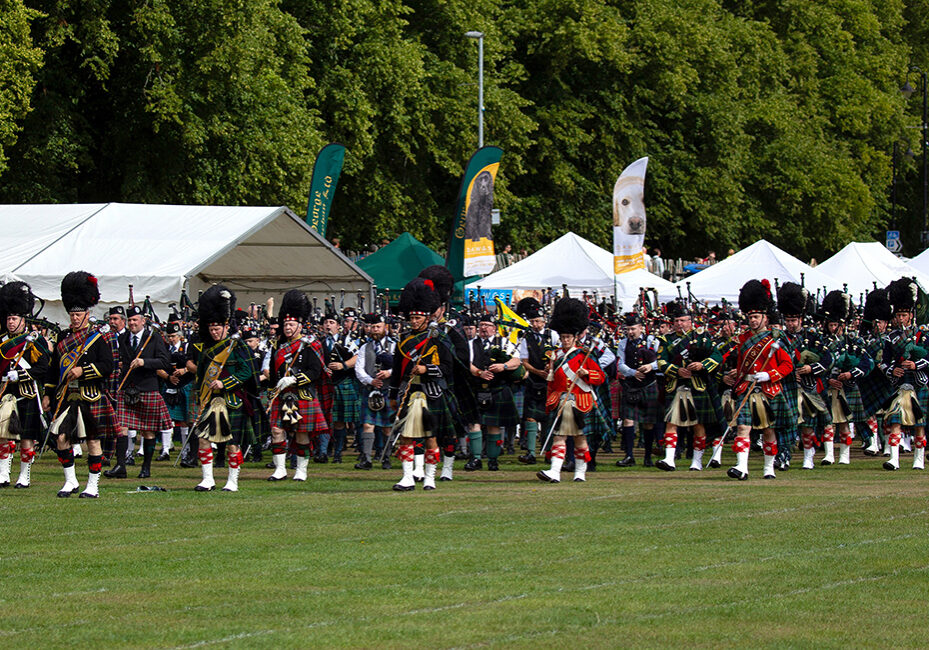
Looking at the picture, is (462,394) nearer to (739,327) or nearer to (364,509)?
(364,509)

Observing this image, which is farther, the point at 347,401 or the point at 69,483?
the point at 347,401

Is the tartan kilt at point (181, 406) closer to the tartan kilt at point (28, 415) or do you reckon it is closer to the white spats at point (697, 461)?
the tartan kilt at point (28, 415)

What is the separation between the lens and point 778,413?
48.5 ft

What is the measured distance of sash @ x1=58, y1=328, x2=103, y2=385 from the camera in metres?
13.3

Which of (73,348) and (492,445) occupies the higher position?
(73,348)

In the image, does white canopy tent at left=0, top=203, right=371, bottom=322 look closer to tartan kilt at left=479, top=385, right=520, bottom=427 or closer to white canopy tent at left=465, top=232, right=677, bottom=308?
white canopy tent at left=465, top=232, right=677, bottom=308

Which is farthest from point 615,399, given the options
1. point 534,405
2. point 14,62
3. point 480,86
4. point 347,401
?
point 480,86

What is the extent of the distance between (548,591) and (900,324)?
980cm

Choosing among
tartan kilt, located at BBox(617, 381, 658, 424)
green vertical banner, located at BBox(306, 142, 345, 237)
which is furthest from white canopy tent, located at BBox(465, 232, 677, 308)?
tartan kilt, located at BBox(617, 381, 658, 424)

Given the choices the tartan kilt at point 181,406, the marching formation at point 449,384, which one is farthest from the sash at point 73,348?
the tartan kilt at point 181,406

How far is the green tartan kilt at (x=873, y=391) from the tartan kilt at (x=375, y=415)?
547 centimetres

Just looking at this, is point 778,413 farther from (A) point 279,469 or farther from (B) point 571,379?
(A) point 279,469

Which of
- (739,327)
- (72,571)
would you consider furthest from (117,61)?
(72,571)

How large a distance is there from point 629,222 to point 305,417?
11.4 meters
